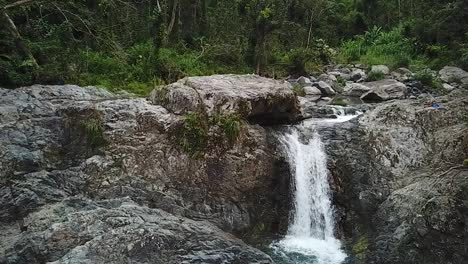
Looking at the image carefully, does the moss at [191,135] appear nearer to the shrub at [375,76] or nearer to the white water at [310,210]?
the white water at [310,210]

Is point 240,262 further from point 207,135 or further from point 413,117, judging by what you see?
point 413,117

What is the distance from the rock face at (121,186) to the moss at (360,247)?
70.7 inches

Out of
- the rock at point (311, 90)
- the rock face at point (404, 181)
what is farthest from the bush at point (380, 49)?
the rock face at point (404, 181)

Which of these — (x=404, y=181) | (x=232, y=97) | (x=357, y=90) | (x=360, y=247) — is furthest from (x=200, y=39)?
(x=360, y=247)

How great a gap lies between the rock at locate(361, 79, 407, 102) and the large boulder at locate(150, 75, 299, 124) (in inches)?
237

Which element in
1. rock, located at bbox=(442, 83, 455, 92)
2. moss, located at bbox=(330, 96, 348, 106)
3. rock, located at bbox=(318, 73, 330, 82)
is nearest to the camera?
moss, located at bbox=(330, 96, 348, 106)

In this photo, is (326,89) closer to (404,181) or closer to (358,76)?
(358,76)

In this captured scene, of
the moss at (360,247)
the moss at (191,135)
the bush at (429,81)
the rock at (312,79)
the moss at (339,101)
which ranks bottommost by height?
the moss at (360,247)

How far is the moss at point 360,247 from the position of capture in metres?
9.33

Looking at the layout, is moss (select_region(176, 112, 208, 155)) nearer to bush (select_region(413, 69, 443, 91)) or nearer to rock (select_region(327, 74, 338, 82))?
rock (select_region(327, 74, 338, 82))

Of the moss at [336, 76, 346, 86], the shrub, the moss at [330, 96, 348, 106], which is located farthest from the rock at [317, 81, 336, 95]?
the shrub

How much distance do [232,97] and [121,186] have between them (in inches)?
138

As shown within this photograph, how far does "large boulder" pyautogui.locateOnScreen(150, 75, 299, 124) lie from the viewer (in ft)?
35.8

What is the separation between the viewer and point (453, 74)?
2103 cm
